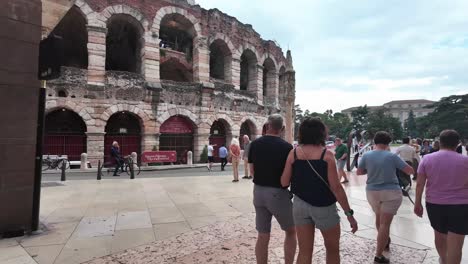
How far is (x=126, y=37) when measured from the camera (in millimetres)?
22859

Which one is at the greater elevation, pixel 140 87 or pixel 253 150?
pixel 140 87

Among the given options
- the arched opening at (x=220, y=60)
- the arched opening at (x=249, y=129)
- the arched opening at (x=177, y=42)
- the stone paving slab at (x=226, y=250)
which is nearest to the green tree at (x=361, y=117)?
the arched opening at (x=249, y=129)

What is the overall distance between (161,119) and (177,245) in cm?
1609

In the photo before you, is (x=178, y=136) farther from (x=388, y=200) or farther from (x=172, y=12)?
(x=388, y=200)

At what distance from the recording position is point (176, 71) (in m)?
24.6

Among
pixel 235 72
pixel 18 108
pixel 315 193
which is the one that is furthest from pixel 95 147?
pixel 315 193

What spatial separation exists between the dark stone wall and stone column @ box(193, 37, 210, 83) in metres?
16.6

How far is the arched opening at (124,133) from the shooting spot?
19.6 meters

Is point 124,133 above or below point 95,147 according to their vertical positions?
above

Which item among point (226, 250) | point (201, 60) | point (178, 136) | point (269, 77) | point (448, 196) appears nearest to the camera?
point (448, 196)

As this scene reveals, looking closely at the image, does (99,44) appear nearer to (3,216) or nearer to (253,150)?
(3,216)

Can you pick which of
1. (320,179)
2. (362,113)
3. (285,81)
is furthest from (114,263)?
(362,113)

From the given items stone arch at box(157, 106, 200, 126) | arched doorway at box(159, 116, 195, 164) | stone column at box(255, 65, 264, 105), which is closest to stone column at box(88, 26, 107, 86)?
stone arch at box(157, 106, 200, 126)

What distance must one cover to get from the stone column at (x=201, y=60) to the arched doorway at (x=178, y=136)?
10.4 ft
